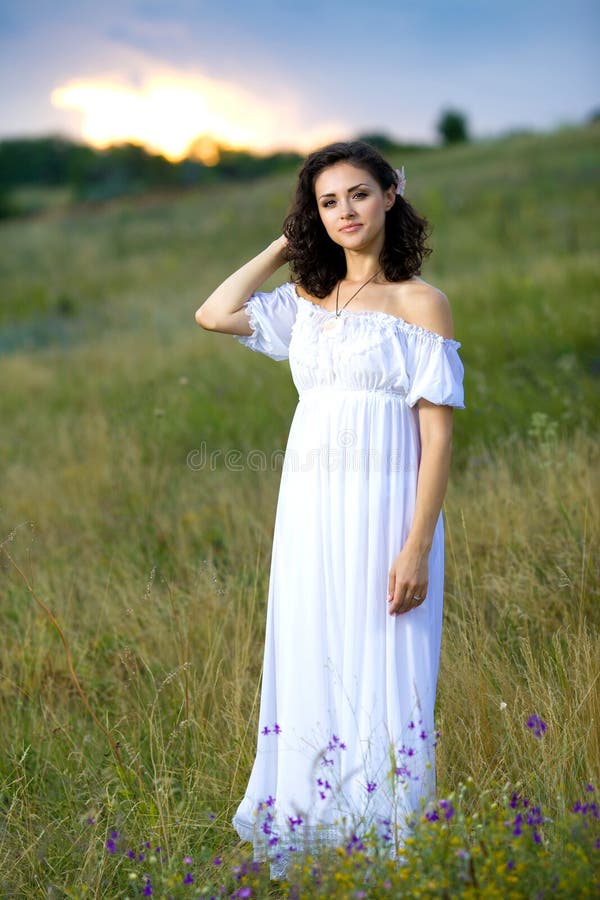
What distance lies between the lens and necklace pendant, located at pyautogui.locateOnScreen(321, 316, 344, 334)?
2613mm

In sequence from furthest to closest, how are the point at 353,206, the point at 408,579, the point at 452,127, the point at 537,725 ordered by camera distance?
1. the point at 452,127
2. the point at 353,206
3. the point at 537,725
4. the point at 408,579

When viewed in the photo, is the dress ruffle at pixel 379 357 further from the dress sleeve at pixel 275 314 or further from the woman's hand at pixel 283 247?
the woman's hand at pixel 283 247

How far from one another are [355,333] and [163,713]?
1807mm

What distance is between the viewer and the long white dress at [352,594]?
8.07 ft

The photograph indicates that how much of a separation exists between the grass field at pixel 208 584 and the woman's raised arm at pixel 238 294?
0.89 metres

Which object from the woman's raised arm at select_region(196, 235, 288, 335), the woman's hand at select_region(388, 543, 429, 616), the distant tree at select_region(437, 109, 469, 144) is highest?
the distant tree at select_region(437, 109, 469, 144)

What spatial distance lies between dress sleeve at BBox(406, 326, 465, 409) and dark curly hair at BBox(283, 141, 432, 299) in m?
0.26

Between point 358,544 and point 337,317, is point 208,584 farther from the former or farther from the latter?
point 337,317

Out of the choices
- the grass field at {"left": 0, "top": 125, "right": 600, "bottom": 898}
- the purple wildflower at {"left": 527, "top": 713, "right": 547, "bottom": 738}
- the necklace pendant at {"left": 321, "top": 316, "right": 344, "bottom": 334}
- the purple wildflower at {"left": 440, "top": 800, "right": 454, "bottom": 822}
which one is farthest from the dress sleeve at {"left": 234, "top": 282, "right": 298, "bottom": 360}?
the purple wildflower at {"left": 440, "top": 800, "right": 454, "bottom": 822}

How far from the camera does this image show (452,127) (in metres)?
49.8

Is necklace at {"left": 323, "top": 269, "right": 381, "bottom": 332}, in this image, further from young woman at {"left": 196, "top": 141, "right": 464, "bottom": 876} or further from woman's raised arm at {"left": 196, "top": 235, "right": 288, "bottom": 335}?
woman's raised arm at {"left": 196, "top": 235, "right": 288, "bottom": 335}

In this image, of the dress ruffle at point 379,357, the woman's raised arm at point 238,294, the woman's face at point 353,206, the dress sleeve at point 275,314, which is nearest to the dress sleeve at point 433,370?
the dress ruffle at point 379,357

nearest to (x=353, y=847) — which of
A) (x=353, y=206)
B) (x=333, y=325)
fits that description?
(x=333, y=325)

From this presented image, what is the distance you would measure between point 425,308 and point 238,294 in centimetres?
69
